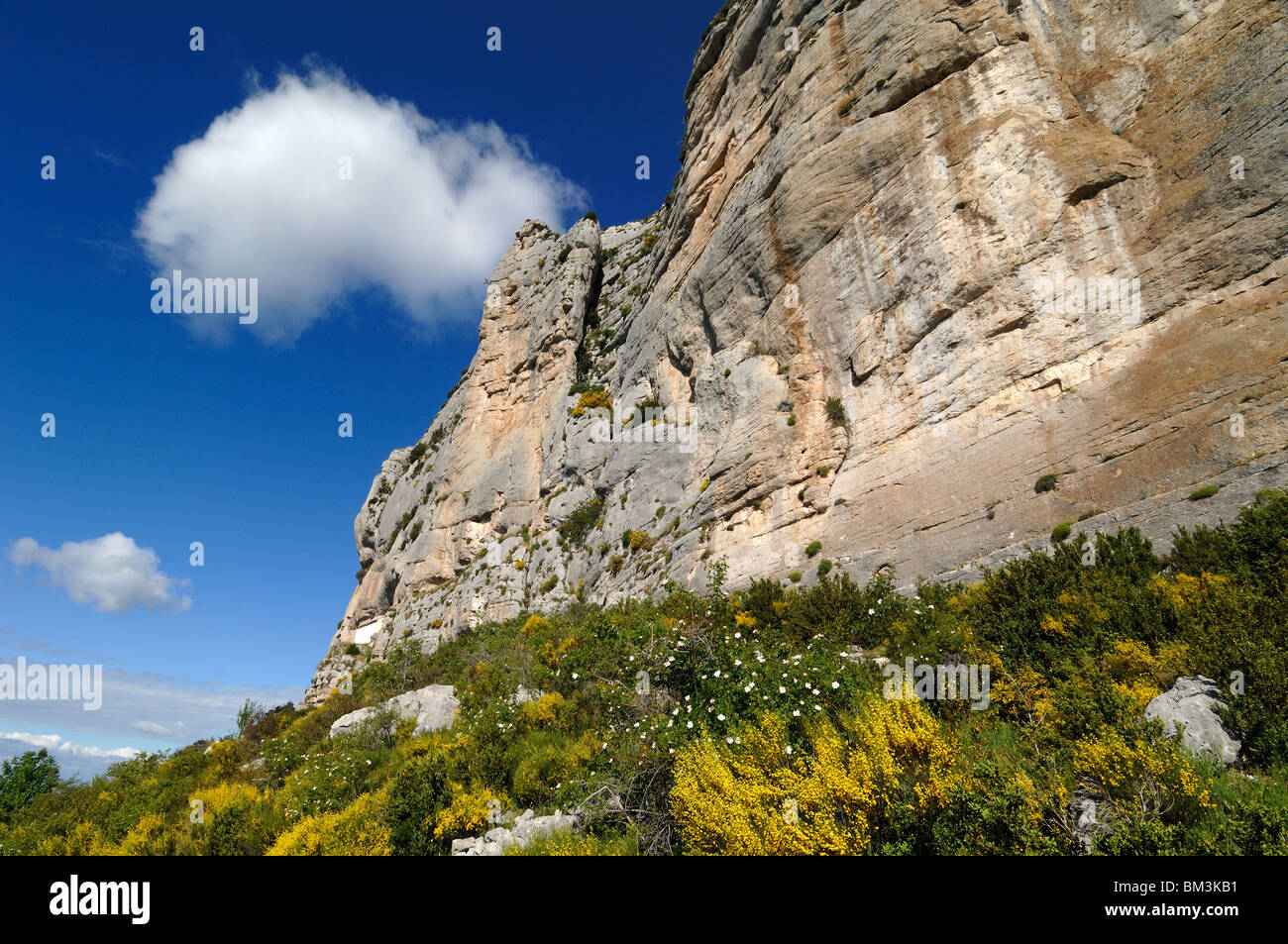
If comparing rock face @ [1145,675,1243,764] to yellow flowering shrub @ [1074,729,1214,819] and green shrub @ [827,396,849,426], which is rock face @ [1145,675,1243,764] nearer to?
yellow flowering shrub @ [1074,729,1214,819]

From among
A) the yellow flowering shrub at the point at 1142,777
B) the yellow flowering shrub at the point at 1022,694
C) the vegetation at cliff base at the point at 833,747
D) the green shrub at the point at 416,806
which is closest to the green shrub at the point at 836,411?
the vegetation at cliff base at the point at 833,747

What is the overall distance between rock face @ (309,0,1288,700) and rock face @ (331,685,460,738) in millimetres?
8118

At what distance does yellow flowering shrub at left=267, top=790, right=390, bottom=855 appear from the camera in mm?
5848

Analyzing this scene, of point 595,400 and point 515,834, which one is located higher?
point 595,400

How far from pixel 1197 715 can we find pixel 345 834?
8.16 meters

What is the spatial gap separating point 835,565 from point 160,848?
1310 centimetres

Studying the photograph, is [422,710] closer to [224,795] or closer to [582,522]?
[224,795]

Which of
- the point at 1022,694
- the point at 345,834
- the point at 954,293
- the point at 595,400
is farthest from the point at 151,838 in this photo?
the point at 595,400

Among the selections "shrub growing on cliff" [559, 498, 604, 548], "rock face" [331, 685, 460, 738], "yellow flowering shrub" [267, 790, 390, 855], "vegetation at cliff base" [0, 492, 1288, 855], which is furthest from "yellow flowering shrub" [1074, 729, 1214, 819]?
"shrub growing on cliff" [559, 498, 604, 548]

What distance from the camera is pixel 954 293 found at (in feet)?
45.1

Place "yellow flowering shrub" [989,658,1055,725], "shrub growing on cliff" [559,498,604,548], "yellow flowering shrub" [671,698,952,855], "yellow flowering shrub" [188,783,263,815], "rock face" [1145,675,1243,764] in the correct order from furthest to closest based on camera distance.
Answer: "shrub growing on cliff" [559,498,604,548] → "yellow flowering shrub" [188,783,263,815] → "yellow flowering shrub" [989,658,1055,725] → "rock face" [1145,675,1243,764] → "yellow flowering shrub" [671,698,952,855]

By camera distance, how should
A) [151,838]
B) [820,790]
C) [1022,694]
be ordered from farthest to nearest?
[151,838] < [1022,694] < [820,790]
